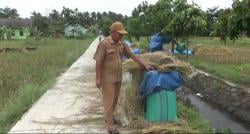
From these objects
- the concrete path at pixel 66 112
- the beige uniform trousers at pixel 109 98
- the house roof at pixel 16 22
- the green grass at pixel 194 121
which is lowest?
the green grass at pixel 194 121

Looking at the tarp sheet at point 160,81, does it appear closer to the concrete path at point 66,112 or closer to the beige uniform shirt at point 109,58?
the beige uniform shirt at point 109,58

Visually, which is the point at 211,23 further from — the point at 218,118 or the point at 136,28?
Answer: the point at 136,28

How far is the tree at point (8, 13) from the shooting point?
351 feet

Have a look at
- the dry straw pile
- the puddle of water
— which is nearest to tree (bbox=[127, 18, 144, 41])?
the puddle of water

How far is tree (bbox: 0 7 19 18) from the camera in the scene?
107125 millimetres

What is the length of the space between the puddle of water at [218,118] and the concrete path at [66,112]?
265 cm

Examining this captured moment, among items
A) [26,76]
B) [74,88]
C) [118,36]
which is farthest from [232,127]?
[26,76]

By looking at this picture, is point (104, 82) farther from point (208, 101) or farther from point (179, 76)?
point (208, 101)

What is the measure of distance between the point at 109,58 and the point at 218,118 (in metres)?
4.18

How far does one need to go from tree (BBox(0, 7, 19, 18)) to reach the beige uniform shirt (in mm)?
104923

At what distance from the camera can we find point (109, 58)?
6.88 meters

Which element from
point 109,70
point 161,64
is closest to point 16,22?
point 161,64

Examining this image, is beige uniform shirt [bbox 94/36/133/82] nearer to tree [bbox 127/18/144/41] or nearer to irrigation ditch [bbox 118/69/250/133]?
irrigation ditch [bbox 118/69/250/133]

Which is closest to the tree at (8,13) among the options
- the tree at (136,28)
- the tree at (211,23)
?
the tree at (211,23)
